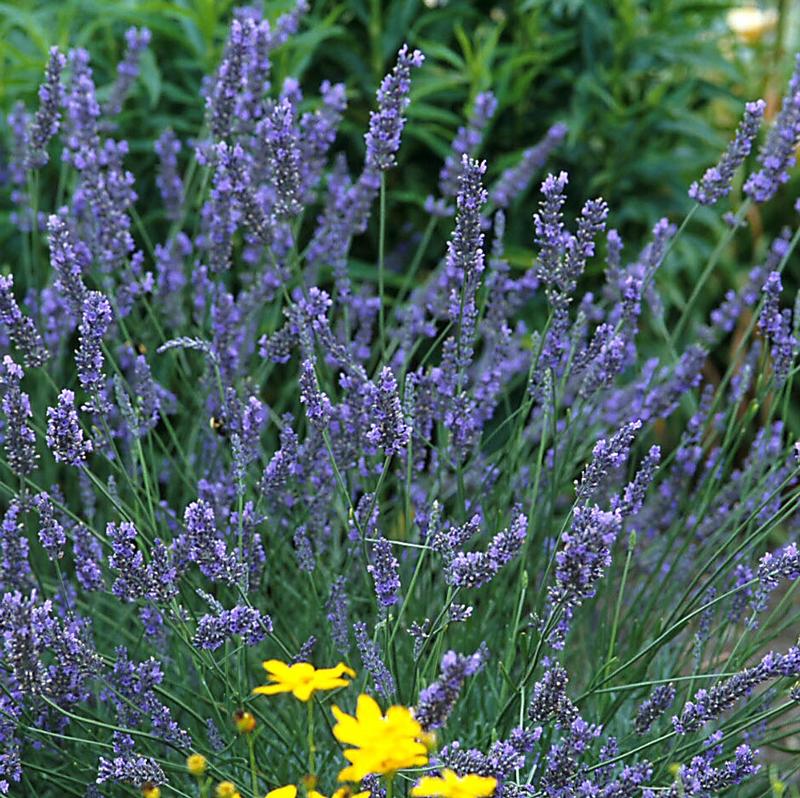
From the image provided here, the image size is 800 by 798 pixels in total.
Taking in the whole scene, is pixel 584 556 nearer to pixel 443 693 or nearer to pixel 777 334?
pixel 443 693

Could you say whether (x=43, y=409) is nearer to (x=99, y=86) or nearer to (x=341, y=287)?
(x=341, y=287)

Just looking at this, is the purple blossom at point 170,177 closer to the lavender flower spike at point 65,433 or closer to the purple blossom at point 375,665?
the lavender flower spike at point 65,433

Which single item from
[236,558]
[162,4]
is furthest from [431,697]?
[162,4]

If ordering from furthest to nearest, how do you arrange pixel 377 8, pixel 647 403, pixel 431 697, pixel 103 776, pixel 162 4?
pixel 377 8
pixel 162 4
pixel 647 403
pixel 103 776
pixel 431 697

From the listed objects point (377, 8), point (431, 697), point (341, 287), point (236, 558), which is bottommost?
point (431, 697)

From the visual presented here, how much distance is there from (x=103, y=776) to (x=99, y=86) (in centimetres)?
277

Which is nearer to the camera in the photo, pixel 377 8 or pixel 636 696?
pixel 636 696

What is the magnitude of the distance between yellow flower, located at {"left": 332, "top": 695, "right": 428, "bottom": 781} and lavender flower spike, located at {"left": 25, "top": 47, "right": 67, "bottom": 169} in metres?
1.56

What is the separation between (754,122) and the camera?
2.26m

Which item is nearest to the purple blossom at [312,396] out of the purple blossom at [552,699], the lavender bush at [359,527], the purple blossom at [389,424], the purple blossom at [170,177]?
the lavender bush at [359,527]

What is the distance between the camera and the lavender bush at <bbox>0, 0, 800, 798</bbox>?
1.74 m

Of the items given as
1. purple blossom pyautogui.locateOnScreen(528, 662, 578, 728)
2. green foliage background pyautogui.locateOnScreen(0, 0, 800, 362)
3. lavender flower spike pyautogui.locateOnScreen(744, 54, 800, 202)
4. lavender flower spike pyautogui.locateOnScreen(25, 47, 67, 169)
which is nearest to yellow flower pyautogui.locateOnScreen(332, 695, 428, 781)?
purple blossom pyautogui.locateOnScreen(528, 662, 578, 728)

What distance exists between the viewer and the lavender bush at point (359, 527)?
1738 mm

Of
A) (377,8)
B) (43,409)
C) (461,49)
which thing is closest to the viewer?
(43,409)
